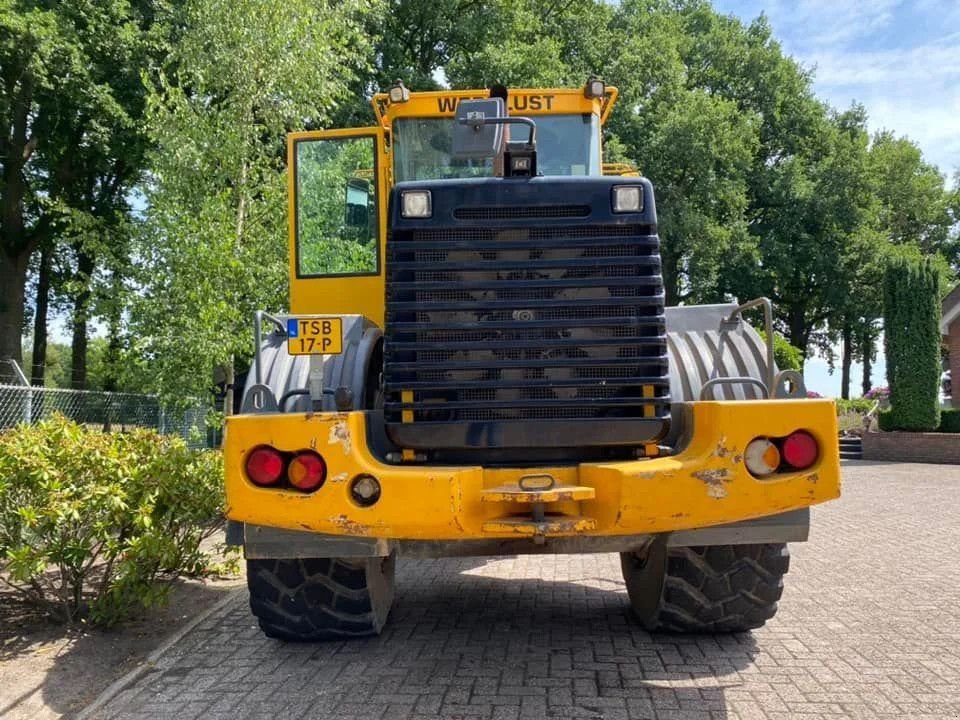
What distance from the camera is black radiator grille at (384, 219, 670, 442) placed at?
12.7ft

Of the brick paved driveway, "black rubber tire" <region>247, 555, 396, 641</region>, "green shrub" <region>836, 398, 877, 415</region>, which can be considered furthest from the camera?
"green shrub" <region>836, 398, 877, 415</region>

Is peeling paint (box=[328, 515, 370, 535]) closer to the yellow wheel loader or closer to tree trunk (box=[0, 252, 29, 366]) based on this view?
the yellow wheel loader

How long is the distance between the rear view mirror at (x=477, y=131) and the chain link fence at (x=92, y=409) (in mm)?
4827

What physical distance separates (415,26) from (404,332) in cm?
2427

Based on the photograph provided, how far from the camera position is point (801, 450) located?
12.2ft

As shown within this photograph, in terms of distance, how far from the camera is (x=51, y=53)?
18281 mm

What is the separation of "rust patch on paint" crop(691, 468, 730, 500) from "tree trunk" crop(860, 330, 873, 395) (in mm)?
38029

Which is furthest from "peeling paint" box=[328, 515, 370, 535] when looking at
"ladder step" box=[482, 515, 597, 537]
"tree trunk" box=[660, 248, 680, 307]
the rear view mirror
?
"tree trunk" box=[660, 248, 680, 307]

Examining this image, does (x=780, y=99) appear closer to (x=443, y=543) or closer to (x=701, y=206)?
(x=701, y=206)

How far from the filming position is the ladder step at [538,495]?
359cm

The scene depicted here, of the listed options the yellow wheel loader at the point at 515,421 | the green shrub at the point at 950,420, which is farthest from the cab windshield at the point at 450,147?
the green shrub at the point at 950,420

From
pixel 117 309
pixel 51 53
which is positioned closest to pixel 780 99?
pixel 51 53

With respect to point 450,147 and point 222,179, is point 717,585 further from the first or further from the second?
point 222,179

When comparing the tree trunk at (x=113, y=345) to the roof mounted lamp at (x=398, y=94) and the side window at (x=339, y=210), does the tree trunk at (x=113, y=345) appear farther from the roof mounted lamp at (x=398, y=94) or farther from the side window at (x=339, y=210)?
the roof mounted lamp at (x=398, y=94)
